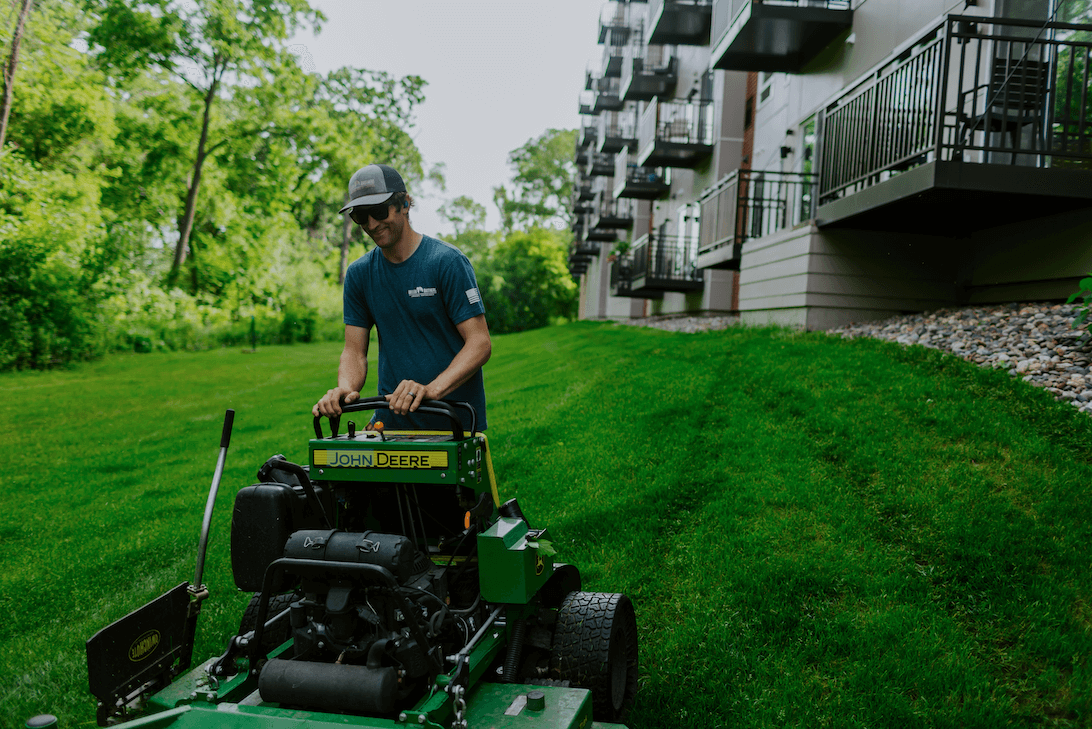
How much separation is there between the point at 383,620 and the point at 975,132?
8.39 meters

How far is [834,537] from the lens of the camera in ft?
14.6

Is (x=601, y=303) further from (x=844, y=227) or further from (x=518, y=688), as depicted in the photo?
(x=518, y=688)

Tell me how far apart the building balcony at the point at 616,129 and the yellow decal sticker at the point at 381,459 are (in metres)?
28.6

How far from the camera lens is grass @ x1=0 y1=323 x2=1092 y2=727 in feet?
11.0

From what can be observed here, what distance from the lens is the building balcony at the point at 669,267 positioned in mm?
20125

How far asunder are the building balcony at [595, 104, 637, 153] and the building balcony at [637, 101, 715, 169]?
8355 millimetres

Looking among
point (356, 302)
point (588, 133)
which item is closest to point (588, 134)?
point (588, 133)

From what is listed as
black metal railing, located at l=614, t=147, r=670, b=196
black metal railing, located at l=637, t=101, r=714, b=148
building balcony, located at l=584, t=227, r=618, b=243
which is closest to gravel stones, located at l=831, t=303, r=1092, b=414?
black metal railing, located at l=637, t=101, r=714, b=148

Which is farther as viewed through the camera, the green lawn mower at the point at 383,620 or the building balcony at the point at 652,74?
the building balcony at the point at 652,74

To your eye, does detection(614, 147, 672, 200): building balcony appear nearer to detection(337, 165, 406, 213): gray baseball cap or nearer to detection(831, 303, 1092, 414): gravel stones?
detection(831, 303, 1092, 414): gravel stones

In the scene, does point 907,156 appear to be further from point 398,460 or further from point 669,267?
point 669,267

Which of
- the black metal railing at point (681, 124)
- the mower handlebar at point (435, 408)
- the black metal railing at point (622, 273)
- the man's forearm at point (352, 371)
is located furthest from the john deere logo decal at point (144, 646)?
the black metal railing at point (622, 273)

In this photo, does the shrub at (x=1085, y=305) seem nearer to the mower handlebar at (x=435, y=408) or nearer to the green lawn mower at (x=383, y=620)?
the green lawn mower at (x=383, y=620)

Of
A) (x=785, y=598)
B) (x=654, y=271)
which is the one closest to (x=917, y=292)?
(x=785, y=598)
